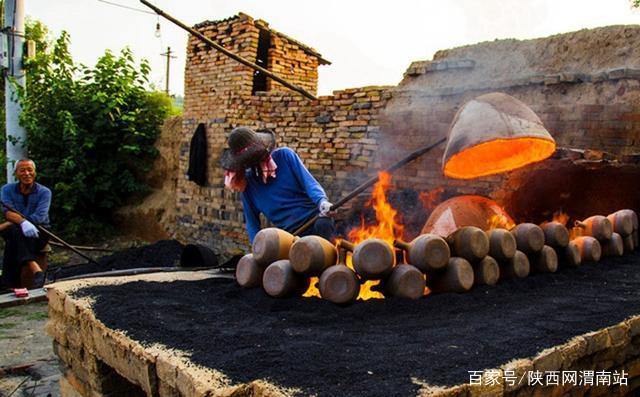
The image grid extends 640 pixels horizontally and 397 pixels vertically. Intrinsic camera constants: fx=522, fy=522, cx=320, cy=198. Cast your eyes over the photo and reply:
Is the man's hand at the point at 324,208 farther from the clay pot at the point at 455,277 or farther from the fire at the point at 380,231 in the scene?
the clay pot at the point at 455,277

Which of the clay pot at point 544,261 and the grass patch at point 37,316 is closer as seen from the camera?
the clay pot at point 544,261

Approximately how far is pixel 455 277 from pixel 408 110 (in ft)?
12.7

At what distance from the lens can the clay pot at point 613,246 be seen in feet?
14.1

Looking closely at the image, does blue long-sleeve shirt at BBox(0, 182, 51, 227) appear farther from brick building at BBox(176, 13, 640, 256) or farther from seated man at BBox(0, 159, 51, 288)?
brick building at BBox(176, 13, 640, 256)

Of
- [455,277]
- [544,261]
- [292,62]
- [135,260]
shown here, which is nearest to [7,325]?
[135,260]

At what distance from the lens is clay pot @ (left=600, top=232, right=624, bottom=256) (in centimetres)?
430

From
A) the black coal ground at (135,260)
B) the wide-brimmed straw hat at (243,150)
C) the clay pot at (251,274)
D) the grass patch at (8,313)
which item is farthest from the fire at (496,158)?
the black coal ground at (135,260)

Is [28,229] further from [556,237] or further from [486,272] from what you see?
[556,237]

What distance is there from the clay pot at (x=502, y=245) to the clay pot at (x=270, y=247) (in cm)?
137

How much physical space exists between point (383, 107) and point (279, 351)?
520 cm

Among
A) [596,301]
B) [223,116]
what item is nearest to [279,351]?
[596,301]

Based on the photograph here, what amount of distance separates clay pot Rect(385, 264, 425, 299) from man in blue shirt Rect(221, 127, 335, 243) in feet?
3.99

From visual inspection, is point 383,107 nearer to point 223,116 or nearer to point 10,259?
point 223,116

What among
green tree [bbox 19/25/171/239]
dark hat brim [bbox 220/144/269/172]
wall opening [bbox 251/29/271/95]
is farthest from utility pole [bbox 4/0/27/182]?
dark hat brim [bbox 220/144/269/172]
